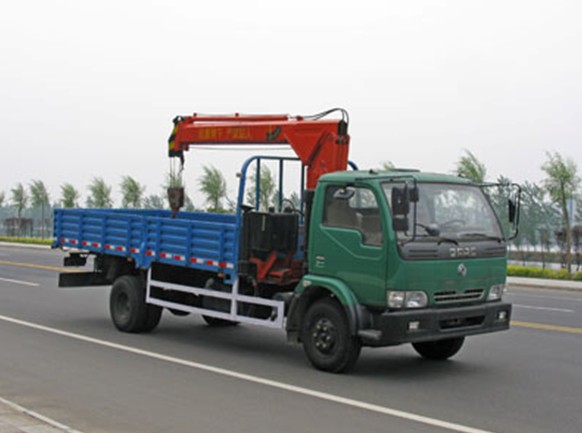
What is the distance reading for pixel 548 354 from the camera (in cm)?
1093

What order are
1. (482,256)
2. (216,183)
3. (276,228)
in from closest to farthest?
(482,256) → (276,228) → (216,183)

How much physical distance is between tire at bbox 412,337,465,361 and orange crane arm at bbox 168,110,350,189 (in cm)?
237

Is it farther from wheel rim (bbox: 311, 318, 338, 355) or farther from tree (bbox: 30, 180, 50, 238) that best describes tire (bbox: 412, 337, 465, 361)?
tree (bbox: 30, 180, 50, 238)

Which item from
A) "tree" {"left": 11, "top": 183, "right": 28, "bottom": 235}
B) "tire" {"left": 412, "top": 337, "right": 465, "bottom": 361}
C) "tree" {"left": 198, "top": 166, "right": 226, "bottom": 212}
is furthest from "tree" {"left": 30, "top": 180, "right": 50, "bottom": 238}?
"tire" {"left": 412, "top": 337, "right": 465, "bottom": 361}

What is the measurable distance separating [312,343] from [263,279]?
133 cm

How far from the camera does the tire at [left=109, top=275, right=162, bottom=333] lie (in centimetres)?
1216

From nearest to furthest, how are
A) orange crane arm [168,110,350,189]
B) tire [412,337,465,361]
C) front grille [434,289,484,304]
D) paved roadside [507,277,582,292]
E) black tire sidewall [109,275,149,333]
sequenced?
front grille [434,289,484,304] → tire [412,337,465,361] → orange crane arm [168,110,350,189] → black tire sidewall [109,275,149,333] → paved roadside [507,277,582,292]

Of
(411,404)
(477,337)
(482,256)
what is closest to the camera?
(411,404)

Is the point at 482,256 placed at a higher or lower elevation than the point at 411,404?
higher

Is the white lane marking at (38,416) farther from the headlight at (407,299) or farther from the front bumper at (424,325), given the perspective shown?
the headlight at (407,299)

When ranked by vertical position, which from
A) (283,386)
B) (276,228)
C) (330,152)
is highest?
(330,152)

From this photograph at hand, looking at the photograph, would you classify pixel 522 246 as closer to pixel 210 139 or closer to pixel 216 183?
pixel 216 183

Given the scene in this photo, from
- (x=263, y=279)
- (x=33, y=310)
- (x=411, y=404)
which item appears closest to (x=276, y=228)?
(x=263, y=279)

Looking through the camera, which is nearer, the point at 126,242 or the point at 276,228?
the point at 276,228
